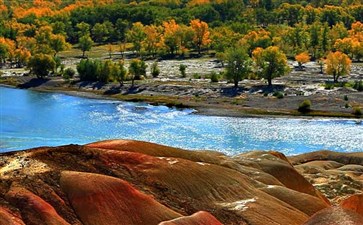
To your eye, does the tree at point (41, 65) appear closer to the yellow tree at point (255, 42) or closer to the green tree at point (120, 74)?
the green tree at point (120, 74)

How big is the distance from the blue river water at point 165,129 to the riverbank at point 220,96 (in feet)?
14.9

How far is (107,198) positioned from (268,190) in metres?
12.6

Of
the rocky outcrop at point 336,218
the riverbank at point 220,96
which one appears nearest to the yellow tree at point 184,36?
the riverbank at point 220,96

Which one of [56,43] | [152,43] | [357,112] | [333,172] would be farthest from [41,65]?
[333,172]

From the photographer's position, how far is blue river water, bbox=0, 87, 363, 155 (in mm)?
88625

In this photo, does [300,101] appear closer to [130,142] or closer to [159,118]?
[159,118]

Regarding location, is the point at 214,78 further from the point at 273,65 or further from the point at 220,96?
the point at 220,96

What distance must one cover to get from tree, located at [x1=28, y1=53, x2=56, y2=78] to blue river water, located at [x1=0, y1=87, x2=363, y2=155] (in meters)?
30.4

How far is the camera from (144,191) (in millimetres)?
40281

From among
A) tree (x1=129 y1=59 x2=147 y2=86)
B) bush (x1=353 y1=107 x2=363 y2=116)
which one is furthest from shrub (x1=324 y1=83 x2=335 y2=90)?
tree (x1=129 y1=59 x2=147 y2=86)

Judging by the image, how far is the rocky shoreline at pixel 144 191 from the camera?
3675 centimetres

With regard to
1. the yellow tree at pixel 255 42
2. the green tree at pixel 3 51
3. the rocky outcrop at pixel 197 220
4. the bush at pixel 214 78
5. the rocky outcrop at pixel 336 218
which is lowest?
the bush at pixel 214 78

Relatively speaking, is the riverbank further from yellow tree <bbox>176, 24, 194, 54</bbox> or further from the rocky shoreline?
the rocky shoreline

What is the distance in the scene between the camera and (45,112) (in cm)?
11362
